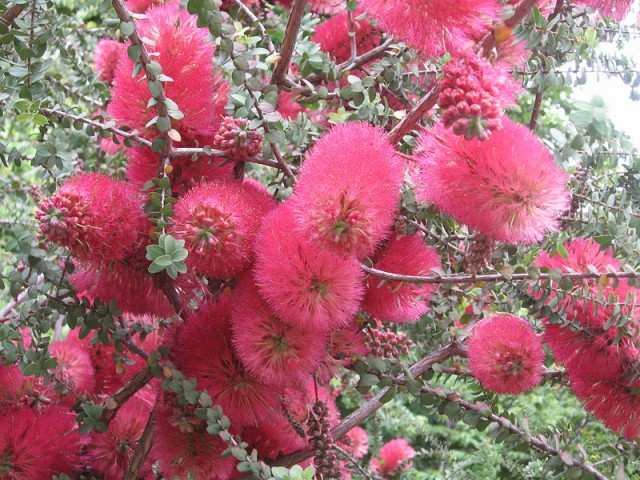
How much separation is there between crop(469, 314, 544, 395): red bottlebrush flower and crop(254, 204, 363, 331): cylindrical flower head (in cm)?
23

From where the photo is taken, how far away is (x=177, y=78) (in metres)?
0.75

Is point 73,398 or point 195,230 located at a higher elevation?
point 195,230

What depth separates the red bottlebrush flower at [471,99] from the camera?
51 centimetres

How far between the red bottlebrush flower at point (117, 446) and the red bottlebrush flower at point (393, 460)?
2.39 feet

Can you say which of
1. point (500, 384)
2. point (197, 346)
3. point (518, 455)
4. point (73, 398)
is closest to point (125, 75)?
point (197, 346)

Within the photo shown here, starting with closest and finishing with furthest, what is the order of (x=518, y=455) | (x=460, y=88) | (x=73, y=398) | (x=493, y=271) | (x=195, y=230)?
(x=460, y=88)
(x=195, y=230)
(x=493, y=271)
(x=73, y=398)
(x=518, y=455)

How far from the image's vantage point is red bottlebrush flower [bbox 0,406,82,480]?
0.83 m

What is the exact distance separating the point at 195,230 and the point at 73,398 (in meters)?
0.42

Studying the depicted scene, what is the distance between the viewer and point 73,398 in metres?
0.93

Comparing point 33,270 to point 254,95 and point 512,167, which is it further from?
point 512,167

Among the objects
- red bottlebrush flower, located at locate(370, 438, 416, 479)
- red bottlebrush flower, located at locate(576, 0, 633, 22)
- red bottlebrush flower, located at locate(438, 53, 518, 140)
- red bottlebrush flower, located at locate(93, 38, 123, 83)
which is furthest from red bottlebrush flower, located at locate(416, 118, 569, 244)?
red bottlebrush flower, located at locate(370, 438, 416, 479)

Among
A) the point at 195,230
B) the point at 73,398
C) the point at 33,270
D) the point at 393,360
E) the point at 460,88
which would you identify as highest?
the point at 460,88

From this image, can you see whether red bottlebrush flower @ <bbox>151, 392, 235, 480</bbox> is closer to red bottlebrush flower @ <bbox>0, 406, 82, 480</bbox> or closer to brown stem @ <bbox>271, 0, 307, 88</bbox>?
red bottlebrush flower @ <bbox>0, 406, 82, 480</bbox>

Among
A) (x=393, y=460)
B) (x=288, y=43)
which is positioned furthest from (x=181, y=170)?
(x=393, y=460)
